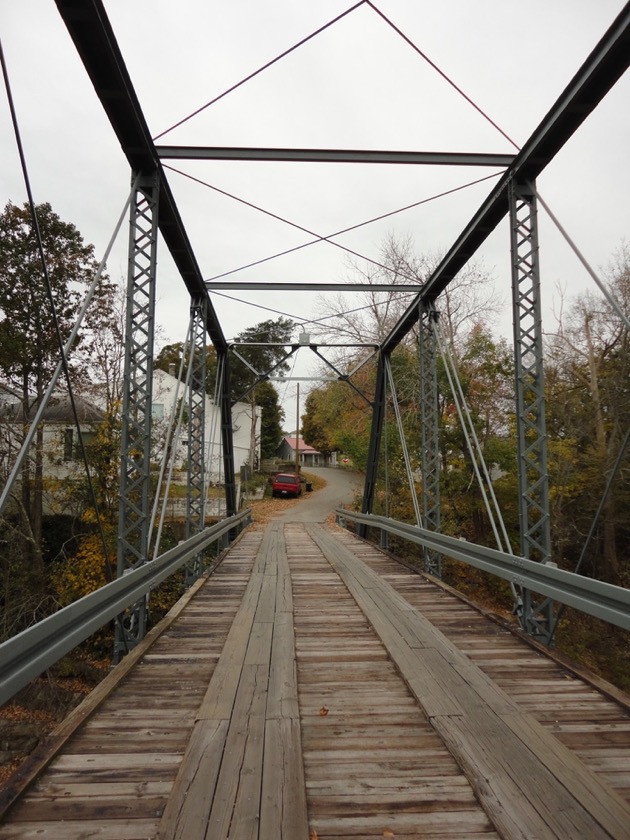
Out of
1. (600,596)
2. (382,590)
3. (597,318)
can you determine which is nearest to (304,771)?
(600,596)

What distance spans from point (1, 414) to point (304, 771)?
16548mm

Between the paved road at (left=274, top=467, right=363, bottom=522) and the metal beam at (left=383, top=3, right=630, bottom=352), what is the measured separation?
19.4 m

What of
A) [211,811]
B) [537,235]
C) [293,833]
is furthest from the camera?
[537,235]

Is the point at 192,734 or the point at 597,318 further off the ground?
the point at 597,318

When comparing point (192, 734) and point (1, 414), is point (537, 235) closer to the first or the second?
point (192, 734)

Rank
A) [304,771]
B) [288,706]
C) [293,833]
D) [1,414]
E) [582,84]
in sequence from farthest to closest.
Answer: [1,414] → [582,84] → [288,706] → [304,771] → [293,833]

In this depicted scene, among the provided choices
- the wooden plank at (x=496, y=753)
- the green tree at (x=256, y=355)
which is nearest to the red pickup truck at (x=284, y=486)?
the green tree at (x=256, y=355)

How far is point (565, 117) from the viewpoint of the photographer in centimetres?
506

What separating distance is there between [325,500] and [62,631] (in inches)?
1283

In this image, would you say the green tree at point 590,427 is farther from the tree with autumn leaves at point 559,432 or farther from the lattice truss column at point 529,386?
the lattice truss column at point 529,386

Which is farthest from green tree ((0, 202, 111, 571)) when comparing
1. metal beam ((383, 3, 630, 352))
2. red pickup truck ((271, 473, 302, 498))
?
red pickup truck ((271, 473, 302, 498))

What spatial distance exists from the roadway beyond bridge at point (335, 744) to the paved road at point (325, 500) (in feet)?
68.6

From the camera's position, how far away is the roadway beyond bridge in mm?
2043

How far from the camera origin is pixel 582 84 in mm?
4695
